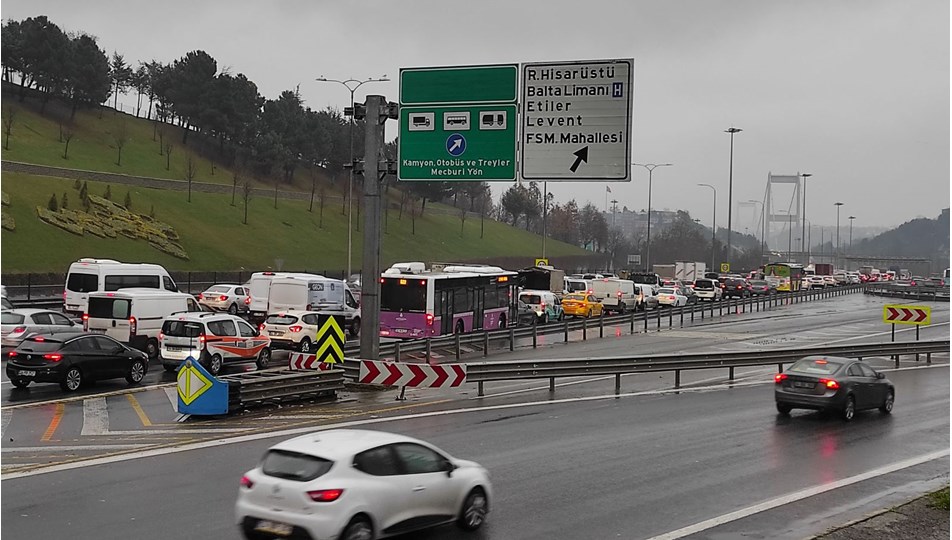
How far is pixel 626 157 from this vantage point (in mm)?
22406

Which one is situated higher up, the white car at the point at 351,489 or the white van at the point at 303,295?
the white van at the point at 303,295

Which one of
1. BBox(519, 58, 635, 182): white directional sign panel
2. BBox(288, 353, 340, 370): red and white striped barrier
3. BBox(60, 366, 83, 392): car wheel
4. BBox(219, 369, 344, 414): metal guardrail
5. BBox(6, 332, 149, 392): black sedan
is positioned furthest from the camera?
BBox(288, 353, 340, 370): red and white striped barrier

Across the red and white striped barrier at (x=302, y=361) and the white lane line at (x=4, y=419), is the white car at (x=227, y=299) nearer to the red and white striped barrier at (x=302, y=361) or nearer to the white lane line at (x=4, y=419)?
the red and white striped barrier at (x=302, y=361)

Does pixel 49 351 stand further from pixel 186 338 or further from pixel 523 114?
pixel 523 114

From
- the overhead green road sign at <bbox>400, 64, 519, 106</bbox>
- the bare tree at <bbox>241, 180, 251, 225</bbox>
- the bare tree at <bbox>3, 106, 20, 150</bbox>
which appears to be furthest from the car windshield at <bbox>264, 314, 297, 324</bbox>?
the bare tree at <bbox>3, 106, 20, 150</bbox>

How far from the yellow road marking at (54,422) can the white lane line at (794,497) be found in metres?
11.3

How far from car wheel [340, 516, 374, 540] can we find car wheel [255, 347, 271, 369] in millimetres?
18890

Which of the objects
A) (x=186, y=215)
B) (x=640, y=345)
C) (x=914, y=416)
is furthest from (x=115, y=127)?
(x=914, y=416)

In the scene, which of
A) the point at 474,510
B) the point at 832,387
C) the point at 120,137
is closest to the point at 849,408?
the point at 832,387

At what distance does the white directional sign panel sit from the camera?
2252 centimetres

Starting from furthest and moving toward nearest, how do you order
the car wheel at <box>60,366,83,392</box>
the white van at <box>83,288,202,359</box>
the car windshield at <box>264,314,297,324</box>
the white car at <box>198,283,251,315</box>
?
1. the white car at <box>198,283,251,315</box>
2. the car windshield at <box>264,314,297,324</box>
3. the white van at <box>83,288,202,359</box>
4. the car wheel at <box>60,366,83,392</box>

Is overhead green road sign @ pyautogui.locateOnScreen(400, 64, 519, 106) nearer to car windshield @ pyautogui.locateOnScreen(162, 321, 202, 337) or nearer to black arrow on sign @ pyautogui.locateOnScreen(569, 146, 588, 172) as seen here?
black arrow on sign @ pyautogui.locateOnScreen(569, 146, 588, 172)

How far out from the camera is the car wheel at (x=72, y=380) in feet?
77.4

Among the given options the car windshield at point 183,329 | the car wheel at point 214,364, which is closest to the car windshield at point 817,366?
the car wheel at point 214,364
